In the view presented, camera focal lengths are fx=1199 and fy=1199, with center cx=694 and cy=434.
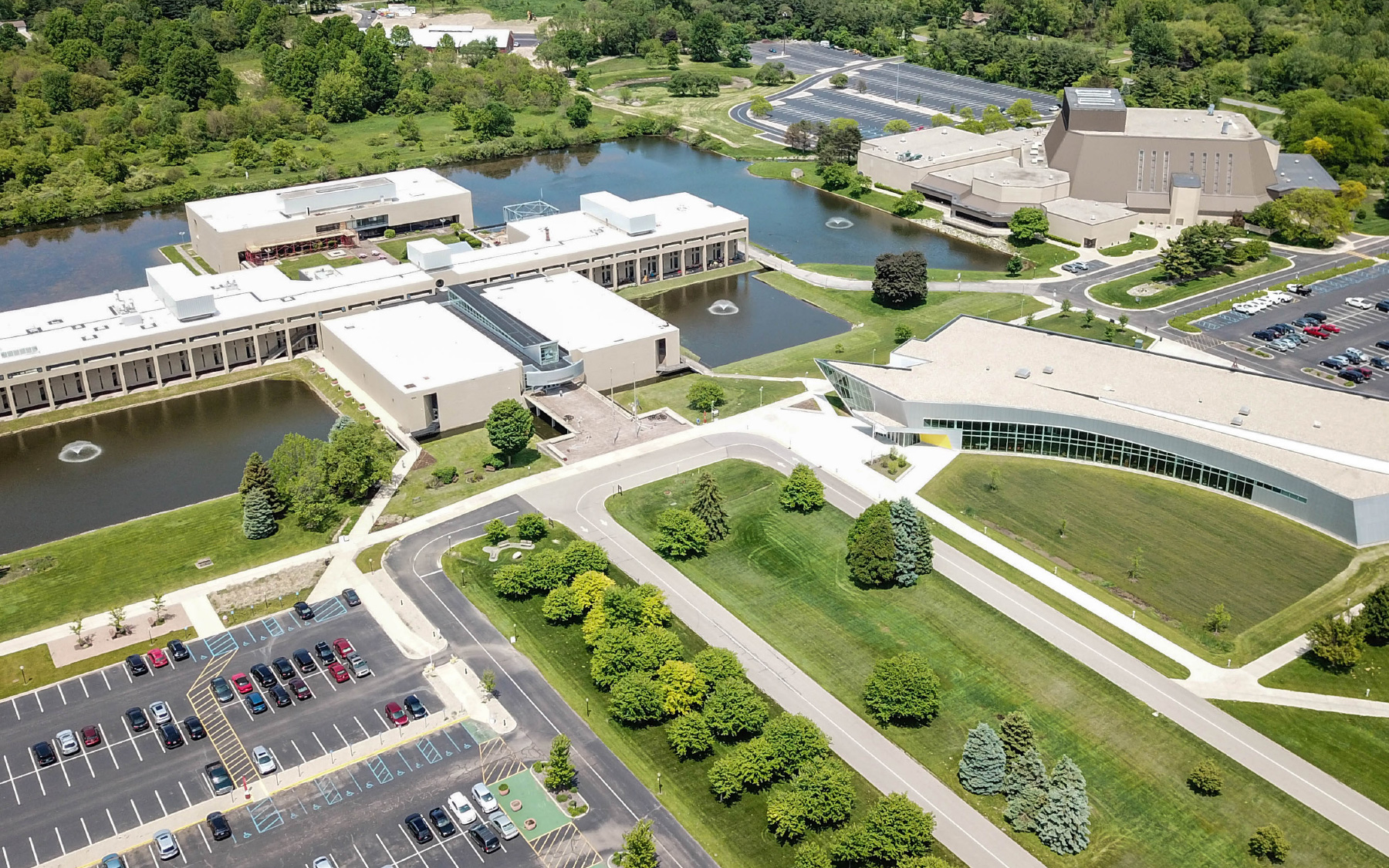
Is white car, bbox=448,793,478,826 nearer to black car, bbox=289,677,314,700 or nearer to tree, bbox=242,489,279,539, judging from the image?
black car, bbox=289,677,314,700

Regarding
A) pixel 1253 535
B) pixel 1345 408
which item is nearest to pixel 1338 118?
pixel 1345 408

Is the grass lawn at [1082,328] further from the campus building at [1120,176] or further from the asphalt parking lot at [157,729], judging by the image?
the asphalt parking lot at [157,729]

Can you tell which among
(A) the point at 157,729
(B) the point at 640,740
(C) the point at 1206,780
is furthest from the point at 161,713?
(C) the point at 1206,780

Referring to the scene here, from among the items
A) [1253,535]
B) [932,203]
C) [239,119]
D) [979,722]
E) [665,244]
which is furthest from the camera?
[239,119]

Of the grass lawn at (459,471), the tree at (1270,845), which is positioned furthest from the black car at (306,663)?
the tree at (1270,845)

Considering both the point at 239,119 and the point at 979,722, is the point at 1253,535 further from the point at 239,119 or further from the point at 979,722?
the point at 239,119

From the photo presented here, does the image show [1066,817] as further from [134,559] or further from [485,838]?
[134,559]
